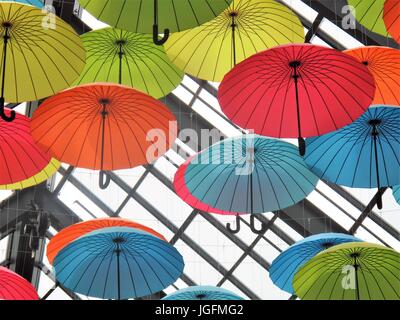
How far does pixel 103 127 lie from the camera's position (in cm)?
582

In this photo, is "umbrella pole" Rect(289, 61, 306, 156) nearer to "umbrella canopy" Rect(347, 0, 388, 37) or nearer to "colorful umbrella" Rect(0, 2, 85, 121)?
"umbrella canopy" Rect(347, 0, 388, 37)

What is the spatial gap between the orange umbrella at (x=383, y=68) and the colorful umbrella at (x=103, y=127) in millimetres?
1392

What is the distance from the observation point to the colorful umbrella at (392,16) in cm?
548

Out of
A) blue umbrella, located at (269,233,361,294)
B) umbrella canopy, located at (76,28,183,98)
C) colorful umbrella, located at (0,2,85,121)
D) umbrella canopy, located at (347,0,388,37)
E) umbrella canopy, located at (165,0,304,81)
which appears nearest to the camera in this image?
colorful umbrella, located at (0,2,85,121)

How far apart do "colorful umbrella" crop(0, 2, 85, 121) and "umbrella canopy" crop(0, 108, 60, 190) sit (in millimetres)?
411

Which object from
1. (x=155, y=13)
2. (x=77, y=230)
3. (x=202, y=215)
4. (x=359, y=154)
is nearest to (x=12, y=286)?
(x=77, y=230)

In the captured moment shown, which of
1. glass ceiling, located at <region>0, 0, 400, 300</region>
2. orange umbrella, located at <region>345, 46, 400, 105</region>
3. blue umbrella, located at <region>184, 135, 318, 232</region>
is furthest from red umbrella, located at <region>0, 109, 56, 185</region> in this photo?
glass ceiling, located at <region>0, 0, 400, 300</region>

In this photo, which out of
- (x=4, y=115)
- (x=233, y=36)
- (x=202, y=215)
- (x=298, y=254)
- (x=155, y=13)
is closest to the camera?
(x=155, y=13)

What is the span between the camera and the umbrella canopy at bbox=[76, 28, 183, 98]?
250 inches

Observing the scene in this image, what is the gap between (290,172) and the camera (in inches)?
251

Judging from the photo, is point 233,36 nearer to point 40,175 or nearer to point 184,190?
point 184,190

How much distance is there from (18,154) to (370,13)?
2.48 meters

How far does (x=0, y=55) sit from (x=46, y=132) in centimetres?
60
